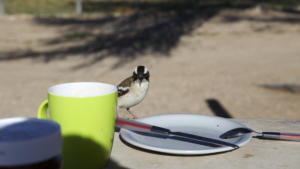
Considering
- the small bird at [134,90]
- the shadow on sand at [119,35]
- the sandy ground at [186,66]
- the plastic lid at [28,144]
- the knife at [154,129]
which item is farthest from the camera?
the shadow on sand at [119,35]

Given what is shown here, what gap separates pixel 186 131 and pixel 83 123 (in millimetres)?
646

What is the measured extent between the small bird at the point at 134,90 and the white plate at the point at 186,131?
0.65 metres

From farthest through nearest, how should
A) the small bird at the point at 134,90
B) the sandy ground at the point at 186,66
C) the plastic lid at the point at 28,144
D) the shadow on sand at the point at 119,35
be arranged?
the shadow on sand at the point at 119,35 → the sandy ground at the point at 186,66 → the small bird at the point at 134,90 → the plastic lid at the point at 28,144

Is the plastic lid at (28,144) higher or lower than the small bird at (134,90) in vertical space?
higher

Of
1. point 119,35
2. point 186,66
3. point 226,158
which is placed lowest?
point 186,66

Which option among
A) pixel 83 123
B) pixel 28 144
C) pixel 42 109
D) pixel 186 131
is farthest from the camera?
pixel 186 131

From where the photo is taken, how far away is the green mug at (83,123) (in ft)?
4.10

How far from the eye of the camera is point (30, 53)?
10.6 metres

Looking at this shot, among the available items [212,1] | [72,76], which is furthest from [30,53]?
[212,1]

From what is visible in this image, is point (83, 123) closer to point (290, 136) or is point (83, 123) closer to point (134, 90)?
point (290, 136)

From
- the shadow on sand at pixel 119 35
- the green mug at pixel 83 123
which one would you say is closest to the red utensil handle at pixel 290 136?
the green mug at pixel 83 123

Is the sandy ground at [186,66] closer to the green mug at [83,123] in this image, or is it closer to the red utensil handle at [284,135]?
the red utensil handle at [284,135]

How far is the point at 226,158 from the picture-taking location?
1506 mm

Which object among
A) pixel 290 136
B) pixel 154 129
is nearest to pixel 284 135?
pixel 290 136
